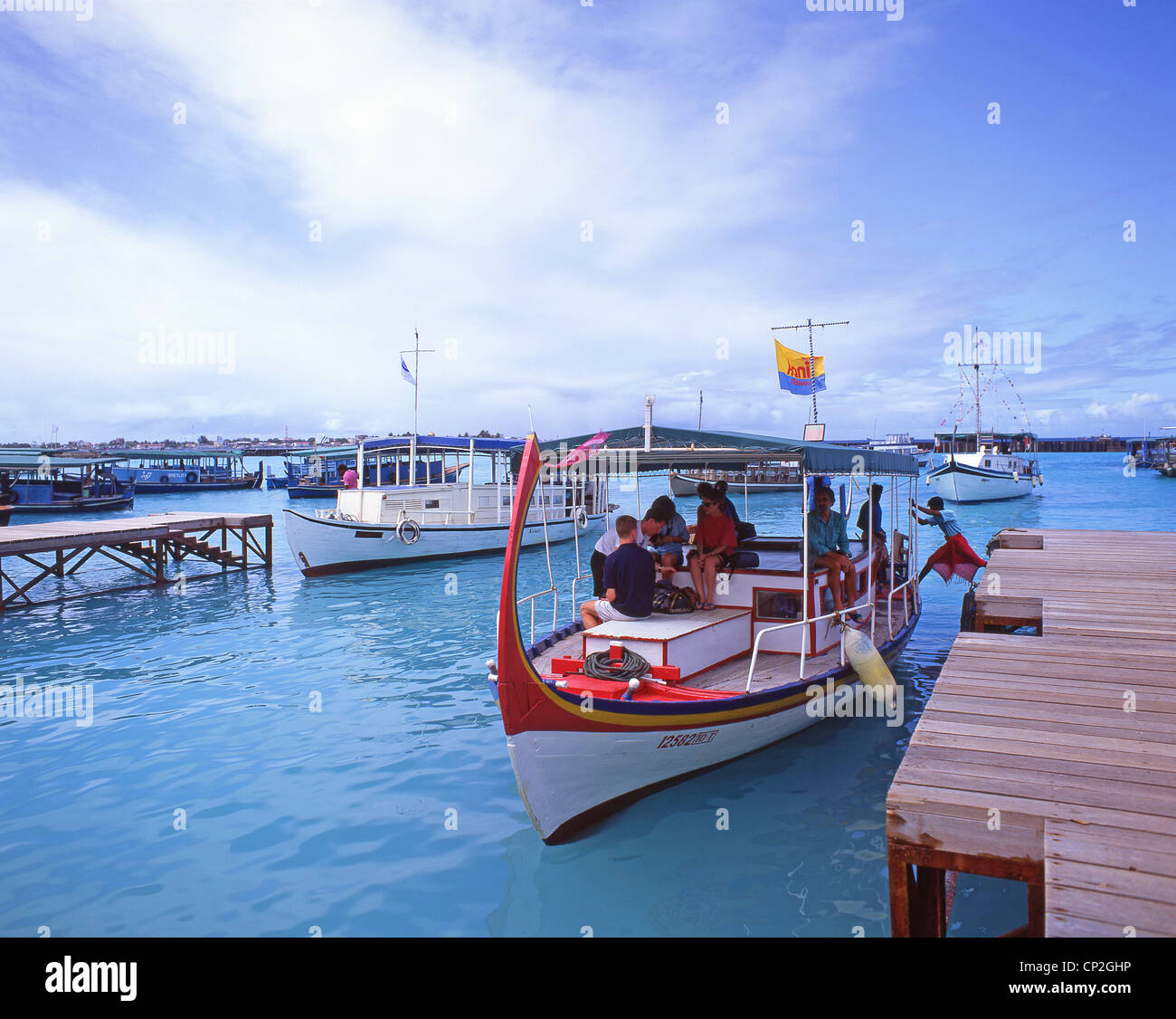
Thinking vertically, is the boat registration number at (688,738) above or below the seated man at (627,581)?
below

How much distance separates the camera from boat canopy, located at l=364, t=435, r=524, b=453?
26906 mm

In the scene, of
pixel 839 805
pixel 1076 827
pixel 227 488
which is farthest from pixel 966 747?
pixel 227 488

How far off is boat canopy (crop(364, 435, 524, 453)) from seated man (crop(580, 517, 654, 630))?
18850mm

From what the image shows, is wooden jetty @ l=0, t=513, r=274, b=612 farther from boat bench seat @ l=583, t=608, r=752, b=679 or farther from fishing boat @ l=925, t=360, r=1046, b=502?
fishing boat @ l=925, t=360, r=1046, b=502

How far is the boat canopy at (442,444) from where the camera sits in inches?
1059

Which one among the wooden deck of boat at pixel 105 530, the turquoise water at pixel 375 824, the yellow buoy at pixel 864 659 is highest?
the wooden deck of boat at pixel 105 530

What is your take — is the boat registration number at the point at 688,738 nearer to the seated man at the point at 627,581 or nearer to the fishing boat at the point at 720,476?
the seated man at the point at 627,581

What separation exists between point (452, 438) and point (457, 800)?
69.7 feet

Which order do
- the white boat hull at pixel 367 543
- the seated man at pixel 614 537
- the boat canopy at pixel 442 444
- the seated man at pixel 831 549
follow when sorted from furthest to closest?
the boat canopy at pixel 442 444
the white boat hull at pixel 367 543
the seated man at pixel 614 537
the seated man at pixel 831 549

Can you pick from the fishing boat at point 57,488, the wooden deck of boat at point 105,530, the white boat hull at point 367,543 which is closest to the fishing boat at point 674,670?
the white boat hull at point 367,543

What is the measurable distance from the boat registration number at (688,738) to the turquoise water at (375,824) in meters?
0.79
